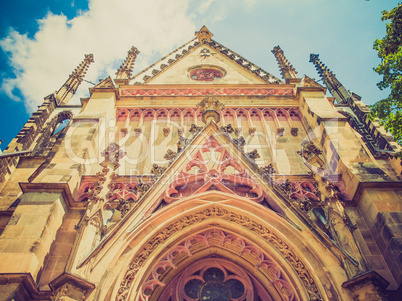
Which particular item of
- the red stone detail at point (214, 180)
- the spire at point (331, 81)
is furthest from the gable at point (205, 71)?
the red stone detail at point (214, 180)

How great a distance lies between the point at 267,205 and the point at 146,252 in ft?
9.94

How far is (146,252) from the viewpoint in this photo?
23.2 feet

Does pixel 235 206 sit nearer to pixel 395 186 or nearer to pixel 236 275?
pixel 236 275

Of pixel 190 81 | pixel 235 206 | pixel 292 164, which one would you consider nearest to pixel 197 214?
pixel 235 206

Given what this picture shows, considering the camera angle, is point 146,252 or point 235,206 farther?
point 235,206

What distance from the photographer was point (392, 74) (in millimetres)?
9109

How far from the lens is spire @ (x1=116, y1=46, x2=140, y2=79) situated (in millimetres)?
15728

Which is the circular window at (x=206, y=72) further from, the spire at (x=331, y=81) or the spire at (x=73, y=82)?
the spire at (x=73, y=82)

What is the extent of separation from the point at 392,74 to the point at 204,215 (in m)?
6.44

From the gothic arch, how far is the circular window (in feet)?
33.7

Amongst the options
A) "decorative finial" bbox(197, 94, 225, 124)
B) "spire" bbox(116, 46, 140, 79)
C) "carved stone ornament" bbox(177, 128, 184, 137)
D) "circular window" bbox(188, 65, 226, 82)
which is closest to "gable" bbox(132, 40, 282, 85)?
"circular window" bbox(188, 65, 226, 82)

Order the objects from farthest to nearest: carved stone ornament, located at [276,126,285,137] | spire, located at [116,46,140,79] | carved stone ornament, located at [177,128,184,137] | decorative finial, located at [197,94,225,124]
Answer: spire, located at [116,46,140,79] → carved stone ornament, located at [276,126,285,137] → carved stone ornament, located at [177,128,184,137] → decorative finial, located at [197,94,225,124]

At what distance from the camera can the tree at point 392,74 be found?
847 cm

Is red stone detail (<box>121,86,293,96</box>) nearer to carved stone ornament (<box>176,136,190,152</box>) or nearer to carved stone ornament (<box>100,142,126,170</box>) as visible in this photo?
carved stone ornament (<box>176,136,190,152</box>)
